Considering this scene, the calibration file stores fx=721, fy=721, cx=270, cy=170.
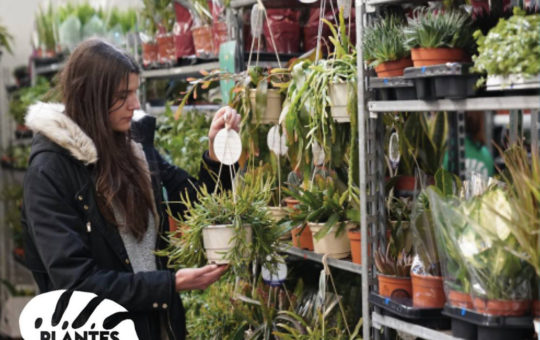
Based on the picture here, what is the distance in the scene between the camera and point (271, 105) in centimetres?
267

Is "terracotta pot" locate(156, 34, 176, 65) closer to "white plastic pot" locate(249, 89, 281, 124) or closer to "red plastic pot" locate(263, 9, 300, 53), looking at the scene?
"red plastic pot" locate(263, 9, 300, 53)

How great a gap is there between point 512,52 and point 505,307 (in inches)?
23.2

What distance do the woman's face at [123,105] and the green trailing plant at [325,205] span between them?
2.04 ft

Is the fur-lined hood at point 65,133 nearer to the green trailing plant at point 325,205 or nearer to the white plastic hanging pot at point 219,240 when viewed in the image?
the white plastic hanging pot at point 219,240

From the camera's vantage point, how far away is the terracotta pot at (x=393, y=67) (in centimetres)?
202

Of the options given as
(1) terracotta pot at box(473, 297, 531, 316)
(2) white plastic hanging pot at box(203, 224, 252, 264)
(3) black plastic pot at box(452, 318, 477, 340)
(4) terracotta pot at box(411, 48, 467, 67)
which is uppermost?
(4) terracotta pot at box(411, 48, 467, 67)

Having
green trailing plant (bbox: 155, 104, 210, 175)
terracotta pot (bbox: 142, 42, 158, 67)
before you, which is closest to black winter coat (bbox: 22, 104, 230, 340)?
green trailing plant (bbox: 155, 104, 210, 175)

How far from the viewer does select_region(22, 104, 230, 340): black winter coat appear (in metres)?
2.21

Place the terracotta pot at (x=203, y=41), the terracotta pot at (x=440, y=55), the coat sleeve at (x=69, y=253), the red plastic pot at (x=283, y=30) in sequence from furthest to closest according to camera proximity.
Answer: the terracotta pot at (x=203, y=41), the red plastic pot at (x=283, y=30), the coat sleeve at (x=69, y=253), the terracotta pot at (x=440, y=55)

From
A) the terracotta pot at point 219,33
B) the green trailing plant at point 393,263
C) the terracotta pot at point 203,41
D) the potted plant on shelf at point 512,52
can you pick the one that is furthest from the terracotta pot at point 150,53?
the potted plant on shelf at point 512,52

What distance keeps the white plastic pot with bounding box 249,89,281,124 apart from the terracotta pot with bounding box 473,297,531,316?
1197 mm

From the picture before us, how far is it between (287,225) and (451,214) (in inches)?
32.6

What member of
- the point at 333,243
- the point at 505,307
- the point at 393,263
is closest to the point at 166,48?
the point at 333,243

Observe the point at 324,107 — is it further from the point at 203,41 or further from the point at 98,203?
the point at 203,41
